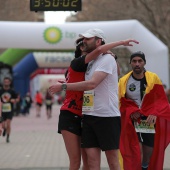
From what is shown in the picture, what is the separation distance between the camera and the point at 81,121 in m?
5.88

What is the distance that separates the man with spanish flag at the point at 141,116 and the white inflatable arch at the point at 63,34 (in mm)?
8589

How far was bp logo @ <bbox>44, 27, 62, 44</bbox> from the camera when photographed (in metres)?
17.0

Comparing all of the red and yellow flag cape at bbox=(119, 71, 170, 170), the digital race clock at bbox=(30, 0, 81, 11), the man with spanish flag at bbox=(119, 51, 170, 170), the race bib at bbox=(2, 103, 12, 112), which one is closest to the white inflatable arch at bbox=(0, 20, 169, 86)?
the race bib at bbox=(2, 103, 12, 112)

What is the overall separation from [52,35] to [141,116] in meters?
9.89

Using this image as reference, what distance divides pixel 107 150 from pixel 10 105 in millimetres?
Result: 9162

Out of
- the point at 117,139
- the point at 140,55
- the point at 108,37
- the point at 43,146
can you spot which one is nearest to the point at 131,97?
the point at 140,55

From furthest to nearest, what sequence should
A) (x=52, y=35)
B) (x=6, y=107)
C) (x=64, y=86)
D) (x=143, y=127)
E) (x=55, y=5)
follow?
(x=52, y=35)
(x=6, y=107)
(x=55, y=5)
(x=143, y=127)
(x=64, y=86)

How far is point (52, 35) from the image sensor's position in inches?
670

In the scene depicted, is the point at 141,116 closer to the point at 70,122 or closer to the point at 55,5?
the point at 70,122

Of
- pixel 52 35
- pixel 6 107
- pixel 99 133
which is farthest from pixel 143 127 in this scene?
pixel 52 35

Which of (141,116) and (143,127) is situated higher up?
(141,116)

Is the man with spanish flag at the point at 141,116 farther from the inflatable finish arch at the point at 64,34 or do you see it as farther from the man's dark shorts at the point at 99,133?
the inflatable finish arch at the point at 64,34

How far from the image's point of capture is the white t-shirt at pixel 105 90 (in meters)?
5.71

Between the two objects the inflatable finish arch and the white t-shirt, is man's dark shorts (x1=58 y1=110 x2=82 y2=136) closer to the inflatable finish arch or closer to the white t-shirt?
the white t-shirt
